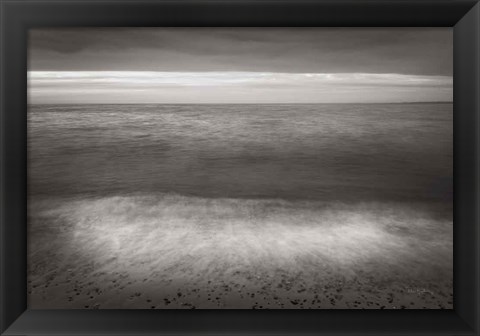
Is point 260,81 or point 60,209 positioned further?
point 260,81

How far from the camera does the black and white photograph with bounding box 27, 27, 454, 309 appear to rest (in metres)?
1.49

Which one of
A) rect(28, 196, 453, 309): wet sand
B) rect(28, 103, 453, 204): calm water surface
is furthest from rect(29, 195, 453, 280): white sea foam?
rect(28, 103, 453, 204): calm water surface

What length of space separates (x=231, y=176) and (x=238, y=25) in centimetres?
125

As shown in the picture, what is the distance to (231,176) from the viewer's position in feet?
7.49

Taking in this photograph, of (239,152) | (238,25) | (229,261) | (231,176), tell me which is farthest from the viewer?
(239,152)

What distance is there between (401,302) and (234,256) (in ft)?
2.99

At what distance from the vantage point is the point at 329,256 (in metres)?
1.65

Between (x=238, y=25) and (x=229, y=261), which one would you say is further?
(x=229, y=261)

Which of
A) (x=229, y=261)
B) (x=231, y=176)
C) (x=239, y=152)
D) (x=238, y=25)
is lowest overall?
(x=229, y=261)

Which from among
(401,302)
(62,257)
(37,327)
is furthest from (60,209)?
(401,302)

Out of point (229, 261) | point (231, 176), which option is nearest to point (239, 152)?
point (231, 176)

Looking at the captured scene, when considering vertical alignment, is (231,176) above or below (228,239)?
above

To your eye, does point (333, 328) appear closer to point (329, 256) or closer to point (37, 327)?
point (329, 256)

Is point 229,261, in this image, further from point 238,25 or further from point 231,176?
point 238,25
